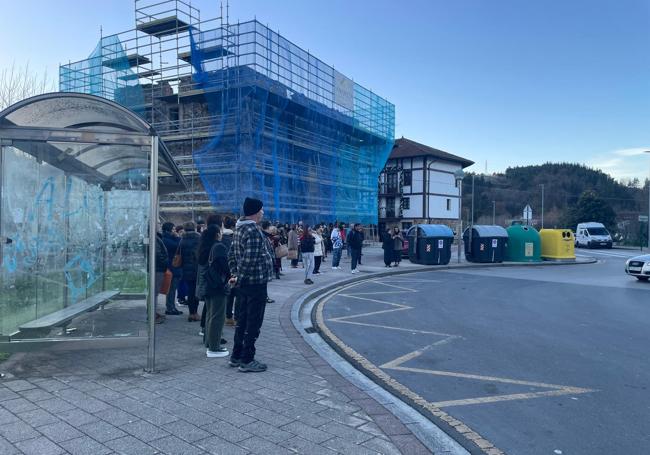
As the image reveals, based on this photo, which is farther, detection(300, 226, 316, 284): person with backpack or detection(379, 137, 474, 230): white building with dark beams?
detection(379, 137, 474, 230): white building with dark beams

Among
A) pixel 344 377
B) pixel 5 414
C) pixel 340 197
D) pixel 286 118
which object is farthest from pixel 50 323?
pixel 340 197

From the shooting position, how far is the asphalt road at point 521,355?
3984 mm

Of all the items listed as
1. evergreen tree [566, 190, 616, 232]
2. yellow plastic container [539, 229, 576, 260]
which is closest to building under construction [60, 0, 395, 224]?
yellow plastic container [539, 229, 576, 260]

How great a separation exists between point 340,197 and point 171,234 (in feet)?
75.0

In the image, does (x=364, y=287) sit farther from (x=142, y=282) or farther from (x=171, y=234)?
(x=142, y=282)

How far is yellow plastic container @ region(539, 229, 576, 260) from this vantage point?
887 inches

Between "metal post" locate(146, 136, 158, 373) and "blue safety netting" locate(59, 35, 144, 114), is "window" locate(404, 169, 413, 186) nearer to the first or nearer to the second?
"blue safety netting" locate(59, 35, 144, 114)

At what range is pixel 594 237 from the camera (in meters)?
39.5

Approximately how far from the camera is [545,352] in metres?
6.40

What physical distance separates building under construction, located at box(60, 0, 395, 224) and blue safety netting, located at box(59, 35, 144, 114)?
0.06 meters

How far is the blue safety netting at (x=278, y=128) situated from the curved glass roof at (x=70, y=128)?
16.7 metres

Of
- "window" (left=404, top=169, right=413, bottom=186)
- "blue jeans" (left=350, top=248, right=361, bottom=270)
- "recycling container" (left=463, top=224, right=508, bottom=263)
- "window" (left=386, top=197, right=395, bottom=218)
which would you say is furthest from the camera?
"window" (left=386, top=197, right=395, bottom=218)

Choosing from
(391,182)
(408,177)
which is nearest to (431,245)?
(408,177)

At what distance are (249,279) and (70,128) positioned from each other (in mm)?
2628
